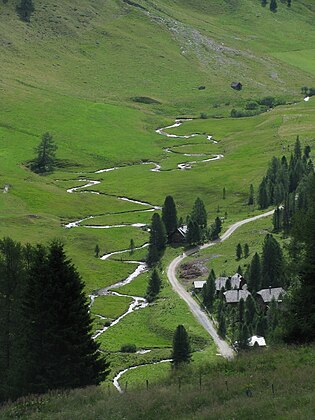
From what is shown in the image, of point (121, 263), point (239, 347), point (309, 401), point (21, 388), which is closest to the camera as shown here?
point (309, 401)

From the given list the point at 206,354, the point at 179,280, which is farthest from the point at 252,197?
the point at 206,354

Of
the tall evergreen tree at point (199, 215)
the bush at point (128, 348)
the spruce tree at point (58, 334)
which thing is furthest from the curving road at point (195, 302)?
the spruce tree at point (58, 334)

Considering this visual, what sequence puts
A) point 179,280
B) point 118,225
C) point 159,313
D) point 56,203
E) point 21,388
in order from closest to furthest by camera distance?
point 21,388
point 159,313
point 179,280
point 118,225
point 56,203

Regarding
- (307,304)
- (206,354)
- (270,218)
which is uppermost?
(270,218)

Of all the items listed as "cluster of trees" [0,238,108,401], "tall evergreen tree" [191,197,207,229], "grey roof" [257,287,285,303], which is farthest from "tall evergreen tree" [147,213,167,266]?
"cluster of trees" [0,238,108,401]

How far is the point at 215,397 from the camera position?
112ft

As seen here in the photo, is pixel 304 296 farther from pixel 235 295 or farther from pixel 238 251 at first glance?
pixel 238 251

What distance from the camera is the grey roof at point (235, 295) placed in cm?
10890

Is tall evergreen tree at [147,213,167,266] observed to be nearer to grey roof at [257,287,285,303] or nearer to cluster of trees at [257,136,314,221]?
cluster of trees at [257,136,314,221]

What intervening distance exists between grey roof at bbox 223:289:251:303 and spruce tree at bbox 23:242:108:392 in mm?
63197

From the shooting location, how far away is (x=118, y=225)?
175625 millimetres

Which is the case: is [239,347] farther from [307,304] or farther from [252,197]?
[252,197]

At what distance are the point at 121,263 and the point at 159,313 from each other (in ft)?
117

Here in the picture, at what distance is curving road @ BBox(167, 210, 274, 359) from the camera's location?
93.8 meters
